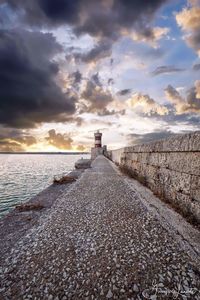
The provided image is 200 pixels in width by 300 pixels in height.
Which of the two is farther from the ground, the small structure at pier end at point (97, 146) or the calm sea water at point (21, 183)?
the small structure at pier end at point (97, 146)

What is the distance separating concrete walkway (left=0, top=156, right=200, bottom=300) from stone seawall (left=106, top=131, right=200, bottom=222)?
50.4 inches

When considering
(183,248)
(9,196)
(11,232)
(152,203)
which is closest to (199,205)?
(183,248)

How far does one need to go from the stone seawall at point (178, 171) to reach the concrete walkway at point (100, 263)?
1281mm

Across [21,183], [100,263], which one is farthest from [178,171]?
[21,183]

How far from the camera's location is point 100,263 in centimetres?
332

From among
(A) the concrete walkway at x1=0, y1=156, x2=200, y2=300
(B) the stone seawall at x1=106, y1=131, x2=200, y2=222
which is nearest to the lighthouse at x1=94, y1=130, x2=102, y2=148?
(B) the stone seawall at x1=106, y1=131, x2=200, y2=222

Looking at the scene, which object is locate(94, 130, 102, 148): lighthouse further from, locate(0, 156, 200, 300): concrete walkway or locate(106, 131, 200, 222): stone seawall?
locate(0, 156, 200, 300): concrete walkway

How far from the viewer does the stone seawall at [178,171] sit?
210 inches

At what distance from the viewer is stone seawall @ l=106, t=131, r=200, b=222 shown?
5336mm

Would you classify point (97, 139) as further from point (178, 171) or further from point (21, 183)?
point (178, 171)

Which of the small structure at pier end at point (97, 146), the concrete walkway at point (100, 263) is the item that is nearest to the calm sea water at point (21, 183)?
the concrete walkway at point (100, 263)

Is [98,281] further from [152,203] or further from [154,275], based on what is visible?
[152,203]

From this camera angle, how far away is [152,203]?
7023mm

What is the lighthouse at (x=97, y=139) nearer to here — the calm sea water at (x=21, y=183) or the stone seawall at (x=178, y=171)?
the calm sea water at (x=21, y=183)
